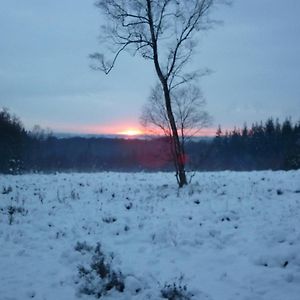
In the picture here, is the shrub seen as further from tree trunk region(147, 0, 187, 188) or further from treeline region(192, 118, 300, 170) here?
treeline region(192, 118, 300, 170)

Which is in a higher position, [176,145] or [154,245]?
[176,145]

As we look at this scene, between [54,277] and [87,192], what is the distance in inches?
382

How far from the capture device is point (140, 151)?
506ft

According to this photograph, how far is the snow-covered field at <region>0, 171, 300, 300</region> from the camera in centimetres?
806

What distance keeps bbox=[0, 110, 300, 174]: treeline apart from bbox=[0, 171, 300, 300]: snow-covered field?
698 cm

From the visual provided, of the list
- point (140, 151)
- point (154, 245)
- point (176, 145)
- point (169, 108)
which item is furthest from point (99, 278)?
point (140, 151)

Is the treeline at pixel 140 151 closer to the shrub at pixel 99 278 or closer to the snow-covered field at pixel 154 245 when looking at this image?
the snow-covered field at pixel 154 245

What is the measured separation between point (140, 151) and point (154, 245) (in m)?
144

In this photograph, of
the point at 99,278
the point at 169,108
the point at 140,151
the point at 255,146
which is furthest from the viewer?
the point at 140,151

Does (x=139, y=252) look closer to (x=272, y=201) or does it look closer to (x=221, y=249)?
(x=221, y=249)

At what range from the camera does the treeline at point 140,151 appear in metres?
41.0

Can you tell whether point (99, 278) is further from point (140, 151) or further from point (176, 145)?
point (140, 151)

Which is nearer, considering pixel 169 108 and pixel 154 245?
pixel 154 245

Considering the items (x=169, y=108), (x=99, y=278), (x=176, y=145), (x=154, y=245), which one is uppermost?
(x=169, y=108)
